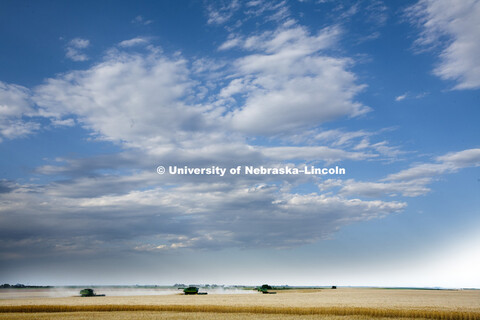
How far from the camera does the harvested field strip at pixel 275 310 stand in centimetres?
4322

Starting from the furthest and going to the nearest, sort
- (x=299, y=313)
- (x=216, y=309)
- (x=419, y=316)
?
(x=216, y=309) < (x=299, y=313) < (x=419, y=316)

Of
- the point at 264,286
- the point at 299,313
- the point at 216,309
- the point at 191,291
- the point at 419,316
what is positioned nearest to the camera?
the point at 419,316

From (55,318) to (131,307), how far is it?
45.0ft

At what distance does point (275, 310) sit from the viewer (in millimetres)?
48375

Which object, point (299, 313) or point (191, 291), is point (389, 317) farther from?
point (191, 291)

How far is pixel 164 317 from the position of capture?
1642 inches

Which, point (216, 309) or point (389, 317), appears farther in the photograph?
point (216, 309)

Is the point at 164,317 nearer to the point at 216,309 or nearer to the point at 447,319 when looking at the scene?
the point at 216,309

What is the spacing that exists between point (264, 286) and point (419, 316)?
96149 millimetres

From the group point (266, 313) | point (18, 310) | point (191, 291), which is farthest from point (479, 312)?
point (191, 291)

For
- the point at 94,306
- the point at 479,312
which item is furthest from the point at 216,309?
the point at 479,312

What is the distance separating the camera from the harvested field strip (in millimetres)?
43219

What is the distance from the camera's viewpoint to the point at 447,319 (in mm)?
41562

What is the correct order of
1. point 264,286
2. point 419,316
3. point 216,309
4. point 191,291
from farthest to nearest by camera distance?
1. point 264,286
2. point 191,291
3. point 216,309
4. point 419,316
